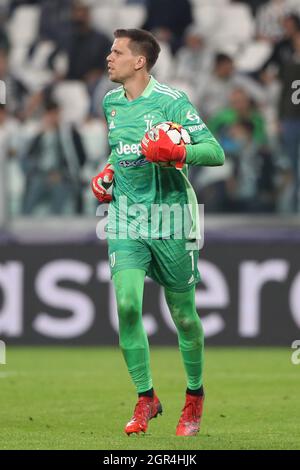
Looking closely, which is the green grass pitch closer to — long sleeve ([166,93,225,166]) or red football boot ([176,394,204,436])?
red football boot ([176,394,204,436])

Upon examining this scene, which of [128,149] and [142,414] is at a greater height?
[128,149]

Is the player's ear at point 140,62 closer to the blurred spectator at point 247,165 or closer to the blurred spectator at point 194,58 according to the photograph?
the blurred spectator at point 247,165

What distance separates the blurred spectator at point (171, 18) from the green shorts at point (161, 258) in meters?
7.76

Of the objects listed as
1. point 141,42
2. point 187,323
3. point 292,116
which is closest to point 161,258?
point 187,323

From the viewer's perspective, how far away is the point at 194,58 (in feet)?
47.0

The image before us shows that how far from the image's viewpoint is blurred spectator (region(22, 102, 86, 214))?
1307 centimetres

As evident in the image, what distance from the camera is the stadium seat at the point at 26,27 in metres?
15.2

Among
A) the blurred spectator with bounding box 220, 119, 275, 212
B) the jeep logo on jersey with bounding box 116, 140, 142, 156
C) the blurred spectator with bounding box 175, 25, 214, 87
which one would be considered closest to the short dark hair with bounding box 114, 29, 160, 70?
the jeep logo on jersey with bounding box 116, 140, 142, 156

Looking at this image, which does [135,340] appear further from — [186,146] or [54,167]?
[54,167]

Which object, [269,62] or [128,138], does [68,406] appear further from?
[269,62]

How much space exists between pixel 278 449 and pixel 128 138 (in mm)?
2122

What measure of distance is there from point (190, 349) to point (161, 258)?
1.96ft

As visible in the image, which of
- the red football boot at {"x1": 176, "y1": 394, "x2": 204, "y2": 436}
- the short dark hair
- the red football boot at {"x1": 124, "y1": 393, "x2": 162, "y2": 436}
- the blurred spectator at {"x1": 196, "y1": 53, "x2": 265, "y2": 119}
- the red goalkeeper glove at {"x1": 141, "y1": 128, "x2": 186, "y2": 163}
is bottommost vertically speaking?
the red football boot at {"x1": 176, "y1": 394, "x2": 204, "y2": 436}

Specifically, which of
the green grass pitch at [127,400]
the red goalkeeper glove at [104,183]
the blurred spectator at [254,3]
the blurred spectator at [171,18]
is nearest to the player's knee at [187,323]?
the green grass pitch at [127,400]
